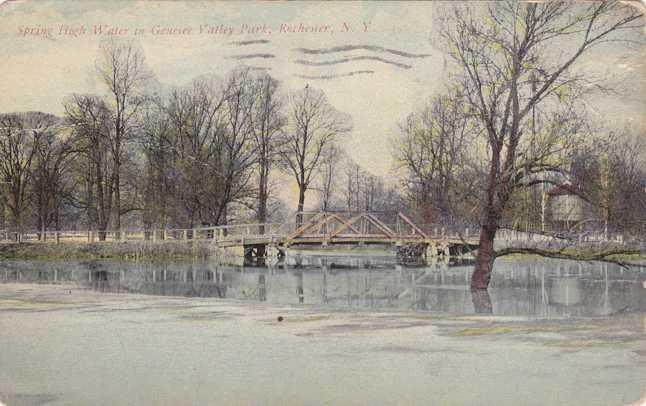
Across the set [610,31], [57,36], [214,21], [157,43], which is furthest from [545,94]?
[57,36]

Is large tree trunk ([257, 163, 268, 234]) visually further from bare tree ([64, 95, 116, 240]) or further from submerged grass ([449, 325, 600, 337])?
submerged grass ([449, 325, 600, 337])

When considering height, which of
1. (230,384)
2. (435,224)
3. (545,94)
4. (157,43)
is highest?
(157,43)

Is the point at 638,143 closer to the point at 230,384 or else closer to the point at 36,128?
the point at 230,384

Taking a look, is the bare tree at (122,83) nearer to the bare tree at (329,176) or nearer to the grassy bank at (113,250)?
the grassy bank at (113,250)

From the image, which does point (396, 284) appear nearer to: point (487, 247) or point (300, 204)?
point (300, 204)

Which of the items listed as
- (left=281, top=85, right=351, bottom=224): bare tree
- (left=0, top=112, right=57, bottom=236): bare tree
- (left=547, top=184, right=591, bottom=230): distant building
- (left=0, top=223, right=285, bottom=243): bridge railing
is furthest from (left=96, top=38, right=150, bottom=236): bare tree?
(left=547, top=184, right=591, bottom=230): distant building

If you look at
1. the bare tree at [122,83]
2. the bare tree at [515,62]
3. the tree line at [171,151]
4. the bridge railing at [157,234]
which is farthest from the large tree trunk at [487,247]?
the bare tree at [122,83]
